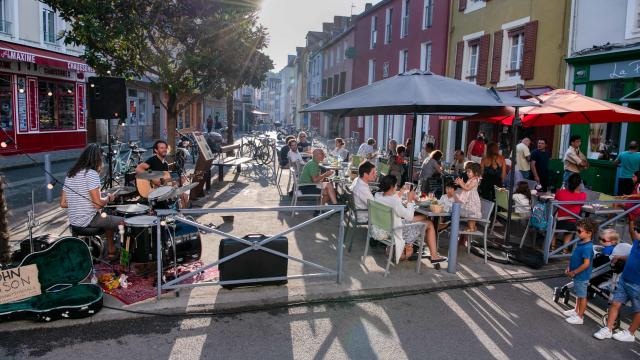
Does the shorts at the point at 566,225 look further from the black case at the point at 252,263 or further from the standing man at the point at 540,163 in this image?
the black case at the point at 252,263

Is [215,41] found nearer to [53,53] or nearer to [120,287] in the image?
[120,287]

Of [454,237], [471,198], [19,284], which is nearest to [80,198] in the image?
[19,284]

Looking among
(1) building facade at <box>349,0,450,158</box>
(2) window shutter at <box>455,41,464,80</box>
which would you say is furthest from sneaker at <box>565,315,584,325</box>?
(1) building facade at <box>349,0,450,158</box>

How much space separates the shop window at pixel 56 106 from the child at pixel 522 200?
16.8 m

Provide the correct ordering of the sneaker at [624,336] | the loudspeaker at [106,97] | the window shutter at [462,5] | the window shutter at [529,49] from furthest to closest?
1. the window shutter at [462,5]
2. the window shutter at [529,49]
3. the loudspeaker at [106,97]
4. the sneaker at [624,336]

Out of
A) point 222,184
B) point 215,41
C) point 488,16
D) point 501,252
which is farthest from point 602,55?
point 222,184

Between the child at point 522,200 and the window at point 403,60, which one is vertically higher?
the window at point 403,60

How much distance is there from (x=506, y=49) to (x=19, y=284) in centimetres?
1500

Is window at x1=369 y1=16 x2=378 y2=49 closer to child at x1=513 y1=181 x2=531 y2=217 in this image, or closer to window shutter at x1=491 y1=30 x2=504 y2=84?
window shutter at x1=491 y1=30 x2=504 y2=84

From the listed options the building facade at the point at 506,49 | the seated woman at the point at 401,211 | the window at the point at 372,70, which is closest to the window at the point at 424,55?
the building facade at the point at 506,49

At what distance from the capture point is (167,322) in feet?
14.1

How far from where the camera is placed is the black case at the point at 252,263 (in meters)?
4.96

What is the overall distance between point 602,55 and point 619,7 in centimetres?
122

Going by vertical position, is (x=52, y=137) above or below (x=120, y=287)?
above
